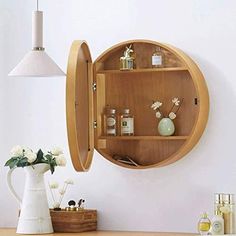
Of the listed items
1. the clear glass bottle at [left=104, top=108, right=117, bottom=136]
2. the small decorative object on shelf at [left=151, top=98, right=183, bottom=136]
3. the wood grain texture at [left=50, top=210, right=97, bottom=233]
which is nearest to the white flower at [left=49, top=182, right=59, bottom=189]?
the wood grain texture at [left=50, top=210, right=97, bottom=233]

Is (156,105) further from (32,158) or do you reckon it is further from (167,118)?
(32,158)

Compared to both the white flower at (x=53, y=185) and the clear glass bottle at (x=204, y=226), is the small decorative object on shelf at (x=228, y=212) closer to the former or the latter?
the clear glass bottle at (x=204, y=226)

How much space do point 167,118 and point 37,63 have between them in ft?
2.18

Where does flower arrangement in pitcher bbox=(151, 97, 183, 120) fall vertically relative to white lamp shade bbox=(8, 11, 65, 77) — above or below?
below

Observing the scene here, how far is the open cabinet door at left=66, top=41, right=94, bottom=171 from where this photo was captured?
3.16 metres

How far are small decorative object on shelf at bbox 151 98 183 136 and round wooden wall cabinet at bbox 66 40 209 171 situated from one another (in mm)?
24

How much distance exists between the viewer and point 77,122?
3.25 metres

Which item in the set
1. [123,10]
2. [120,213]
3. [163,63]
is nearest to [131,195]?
[120,213]

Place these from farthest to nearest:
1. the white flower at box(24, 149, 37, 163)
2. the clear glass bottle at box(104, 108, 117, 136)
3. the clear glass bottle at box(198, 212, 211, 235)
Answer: the clear glass bottle at box(104, 108, 117, 136), the white flower at box(24, 149, 37, 163), the clear glass bottle at box(198, 212, 211, 235)

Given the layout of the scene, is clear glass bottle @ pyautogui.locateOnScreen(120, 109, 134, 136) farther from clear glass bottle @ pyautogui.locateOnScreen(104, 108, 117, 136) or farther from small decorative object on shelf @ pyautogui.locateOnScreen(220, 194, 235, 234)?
small decorative object on shelf @ pyautogui.locateOnScreen(220, 194, 235, 234)

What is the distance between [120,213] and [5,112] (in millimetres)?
795

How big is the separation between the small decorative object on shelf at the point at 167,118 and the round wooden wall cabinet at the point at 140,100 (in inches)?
0.9

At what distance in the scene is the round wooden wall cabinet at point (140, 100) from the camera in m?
3.36

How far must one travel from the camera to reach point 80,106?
3.31 meters
